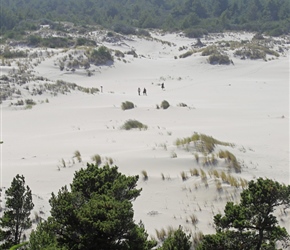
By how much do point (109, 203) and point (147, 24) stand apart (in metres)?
80.9

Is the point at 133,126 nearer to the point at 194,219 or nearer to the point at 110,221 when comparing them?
the point at 194,219

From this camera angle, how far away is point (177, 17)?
97.1 m

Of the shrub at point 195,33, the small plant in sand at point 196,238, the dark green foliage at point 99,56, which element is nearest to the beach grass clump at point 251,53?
the dark green foliage at point 99,56

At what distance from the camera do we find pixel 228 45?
53.9 meters

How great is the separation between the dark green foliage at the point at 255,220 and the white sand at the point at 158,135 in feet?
5.71

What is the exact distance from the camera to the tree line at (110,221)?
464 centimetres

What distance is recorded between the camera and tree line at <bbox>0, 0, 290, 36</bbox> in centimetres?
7388

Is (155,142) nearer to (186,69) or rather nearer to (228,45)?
(186,69)

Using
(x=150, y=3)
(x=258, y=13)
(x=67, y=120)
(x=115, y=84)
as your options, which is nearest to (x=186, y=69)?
(x=115, y=84)

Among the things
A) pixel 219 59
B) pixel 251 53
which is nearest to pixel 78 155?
pixel 219 59

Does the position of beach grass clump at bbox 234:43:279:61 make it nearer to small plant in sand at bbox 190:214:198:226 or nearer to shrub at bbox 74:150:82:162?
shrub at bbox 74:150:82:162

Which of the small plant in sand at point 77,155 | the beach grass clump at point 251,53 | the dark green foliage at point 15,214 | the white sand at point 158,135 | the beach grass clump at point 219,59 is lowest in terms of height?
the white sand at point 158,135

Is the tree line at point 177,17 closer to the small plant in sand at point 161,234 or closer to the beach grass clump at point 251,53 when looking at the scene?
the beach grass clump at point 251,53

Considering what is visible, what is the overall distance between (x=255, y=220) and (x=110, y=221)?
7.27ft
